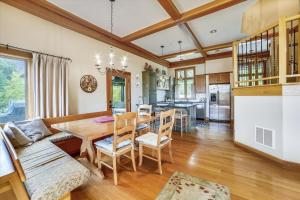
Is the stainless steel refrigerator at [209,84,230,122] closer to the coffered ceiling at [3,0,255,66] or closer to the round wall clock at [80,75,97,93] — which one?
the coffered ceiling at [3,0,255,66]

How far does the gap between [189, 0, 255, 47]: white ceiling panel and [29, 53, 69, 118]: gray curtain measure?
3.40 metres

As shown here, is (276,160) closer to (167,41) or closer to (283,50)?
(283,50)

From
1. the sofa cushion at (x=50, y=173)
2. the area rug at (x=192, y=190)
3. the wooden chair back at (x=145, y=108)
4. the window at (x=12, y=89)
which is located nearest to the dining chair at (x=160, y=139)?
the area rug at (x=192, y=190)

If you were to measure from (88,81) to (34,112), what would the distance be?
1397 millimetres

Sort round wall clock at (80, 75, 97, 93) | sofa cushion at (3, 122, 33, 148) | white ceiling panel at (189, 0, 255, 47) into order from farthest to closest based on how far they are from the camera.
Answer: round wall clock at (80, 75, 97, 93) < white ceiling panel at (189, 0, 255, 47) < sofa cushion at (3, 122, 33, 148)

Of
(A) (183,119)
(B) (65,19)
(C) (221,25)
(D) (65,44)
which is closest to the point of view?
(B) (65,19)

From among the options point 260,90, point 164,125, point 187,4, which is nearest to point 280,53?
point 260,90

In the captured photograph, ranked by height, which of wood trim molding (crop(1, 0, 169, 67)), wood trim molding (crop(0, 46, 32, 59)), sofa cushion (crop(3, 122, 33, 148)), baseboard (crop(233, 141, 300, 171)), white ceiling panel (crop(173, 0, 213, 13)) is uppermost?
white ceiling panel (crop(173, 0, 213, 13))

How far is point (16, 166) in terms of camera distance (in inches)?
39.8

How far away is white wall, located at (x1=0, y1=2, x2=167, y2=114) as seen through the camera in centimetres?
249

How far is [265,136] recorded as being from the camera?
2.62 m

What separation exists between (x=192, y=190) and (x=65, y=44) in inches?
152

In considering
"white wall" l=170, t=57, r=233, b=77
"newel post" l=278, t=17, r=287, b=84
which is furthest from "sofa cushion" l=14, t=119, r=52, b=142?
"white wall" l=170, t=57, r=233, b=77

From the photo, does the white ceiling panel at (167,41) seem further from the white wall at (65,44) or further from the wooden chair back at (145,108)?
the wooden chair back at (145,108)
